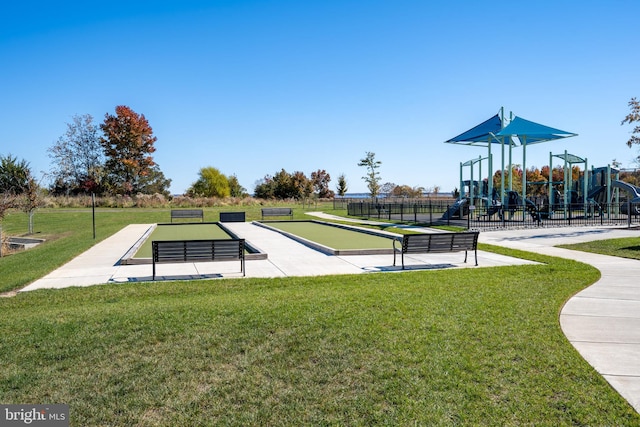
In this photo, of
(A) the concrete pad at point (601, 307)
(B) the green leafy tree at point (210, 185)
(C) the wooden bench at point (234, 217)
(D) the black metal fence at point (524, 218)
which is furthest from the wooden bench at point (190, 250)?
(B) the green leafy tree at point (210, 185)

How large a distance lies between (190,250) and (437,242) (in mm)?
5560

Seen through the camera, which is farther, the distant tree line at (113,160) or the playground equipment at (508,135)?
the distant tree line at (113,160)

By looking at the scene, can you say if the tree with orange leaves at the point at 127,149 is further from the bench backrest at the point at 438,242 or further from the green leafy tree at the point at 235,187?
the bench backrest at the point at 438,242

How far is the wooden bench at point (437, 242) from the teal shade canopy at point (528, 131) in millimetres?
15861

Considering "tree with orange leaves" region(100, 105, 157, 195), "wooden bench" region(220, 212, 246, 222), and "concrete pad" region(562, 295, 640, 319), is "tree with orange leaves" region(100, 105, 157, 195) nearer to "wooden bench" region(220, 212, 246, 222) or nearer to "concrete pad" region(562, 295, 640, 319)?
"wooden bench" region(220, 212, 246, 222)

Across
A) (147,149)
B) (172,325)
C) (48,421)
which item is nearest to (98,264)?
(172,325)

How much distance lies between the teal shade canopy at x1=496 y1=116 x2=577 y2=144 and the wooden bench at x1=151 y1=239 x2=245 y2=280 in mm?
19742

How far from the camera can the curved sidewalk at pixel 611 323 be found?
4340mm

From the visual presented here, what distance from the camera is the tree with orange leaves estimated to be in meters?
56.6

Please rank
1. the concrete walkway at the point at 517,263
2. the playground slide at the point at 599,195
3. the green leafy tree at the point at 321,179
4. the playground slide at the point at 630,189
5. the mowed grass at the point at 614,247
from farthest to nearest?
the green leafy tree at the point at 321,179 < the playground slide at the point at 599,195 < the playground slide at the point at 630,189 < the mowed grass at the point at 614,247 < the concrete walkway at the point at 517,263

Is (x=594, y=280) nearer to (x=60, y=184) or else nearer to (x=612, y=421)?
(x=612, y=421)

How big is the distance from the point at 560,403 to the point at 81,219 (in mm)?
31683

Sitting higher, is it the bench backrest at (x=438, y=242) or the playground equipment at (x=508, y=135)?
the playground equipment at (x=508, y=135)

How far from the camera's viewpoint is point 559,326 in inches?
221
